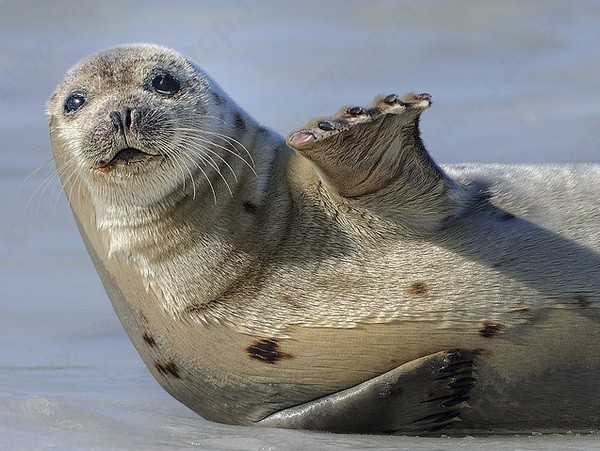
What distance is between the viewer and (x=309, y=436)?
5117 millimetres

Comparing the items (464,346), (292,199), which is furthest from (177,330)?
(464,346)

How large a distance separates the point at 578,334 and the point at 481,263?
1.48 feet

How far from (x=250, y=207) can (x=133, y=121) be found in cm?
61

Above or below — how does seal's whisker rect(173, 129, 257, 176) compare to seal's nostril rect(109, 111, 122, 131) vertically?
below

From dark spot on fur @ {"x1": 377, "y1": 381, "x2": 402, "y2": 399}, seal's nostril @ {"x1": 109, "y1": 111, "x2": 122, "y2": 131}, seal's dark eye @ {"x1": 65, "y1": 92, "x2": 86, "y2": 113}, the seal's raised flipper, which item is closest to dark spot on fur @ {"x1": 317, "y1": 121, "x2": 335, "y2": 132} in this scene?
the seal's raised flipper

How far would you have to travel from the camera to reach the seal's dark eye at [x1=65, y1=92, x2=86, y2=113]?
18.6 ft

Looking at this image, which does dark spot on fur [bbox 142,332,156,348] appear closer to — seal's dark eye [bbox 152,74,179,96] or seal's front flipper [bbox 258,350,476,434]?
seal's front flipper [bbox 258,350,476,434]

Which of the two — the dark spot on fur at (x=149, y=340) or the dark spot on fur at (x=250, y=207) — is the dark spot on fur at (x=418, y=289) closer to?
the dark spot on fur at (x=250, y=207)

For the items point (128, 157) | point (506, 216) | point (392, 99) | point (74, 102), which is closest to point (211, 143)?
point (128, 157)

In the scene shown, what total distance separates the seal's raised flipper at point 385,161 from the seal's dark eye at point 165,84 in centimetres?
78

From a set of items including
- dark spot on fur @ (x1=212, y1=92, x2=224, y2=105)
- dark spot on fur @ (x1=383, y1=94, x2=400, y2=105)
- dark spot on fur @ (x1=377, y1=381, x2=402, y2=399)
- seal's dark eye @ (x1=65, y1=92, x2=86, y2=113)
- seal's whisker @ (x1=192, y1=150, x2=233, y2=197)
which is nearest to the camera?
dark spot on fur @ (x1=383, y1=94, x2=400, y2=105)

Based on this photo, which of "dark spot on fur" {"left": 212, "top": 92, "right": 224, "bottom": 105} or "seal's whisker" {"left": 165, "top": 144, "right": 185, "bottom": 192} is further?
"dark spot on fur" {"left": 212, "top": 92, "right": 224, "bottom": 105}

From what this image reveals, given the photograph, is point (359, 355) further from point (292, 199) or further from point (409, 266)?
point (292, 199)

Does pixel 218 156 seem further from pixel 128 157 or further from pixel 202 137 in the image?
pixel 128 157
